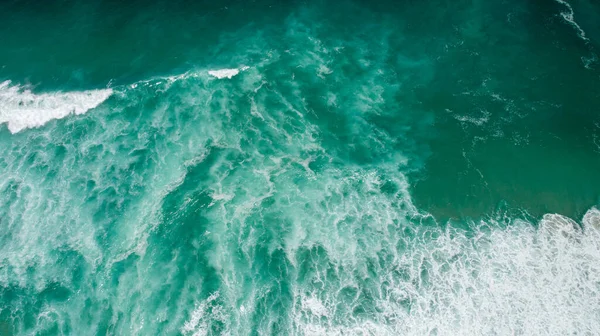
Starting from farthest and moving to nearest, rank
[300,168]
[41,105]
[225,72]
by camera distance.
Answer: [225,72] < [41,105] < [300,168]

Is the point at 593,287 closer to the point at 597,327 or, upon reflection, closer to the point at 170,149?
the point at 597,327

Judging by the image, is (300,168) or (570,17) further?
(570,17)

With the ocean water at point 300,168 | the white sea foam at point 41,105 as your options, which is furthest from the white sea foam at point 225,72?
the white sea foam at point 41,105

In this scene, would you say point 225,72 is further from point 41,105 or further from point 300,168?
point 41,105

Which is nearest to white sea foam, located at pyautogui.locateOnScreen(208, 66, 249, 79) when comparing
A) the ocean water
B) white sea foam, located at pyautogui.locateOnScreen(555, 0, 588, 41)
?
the ocean water

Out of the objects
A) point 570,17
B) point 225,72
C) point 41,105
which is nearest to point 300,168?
point 225,72

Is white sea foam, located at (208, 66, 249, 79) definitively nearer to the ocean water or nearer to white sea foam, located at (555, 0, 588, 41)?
the ocean water

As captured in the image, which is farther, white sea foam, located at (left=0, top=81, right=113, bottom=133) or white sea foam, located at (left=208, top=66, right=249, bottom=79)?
white sea foam, located at (left=208, top=66, right=249, bottom=79)
